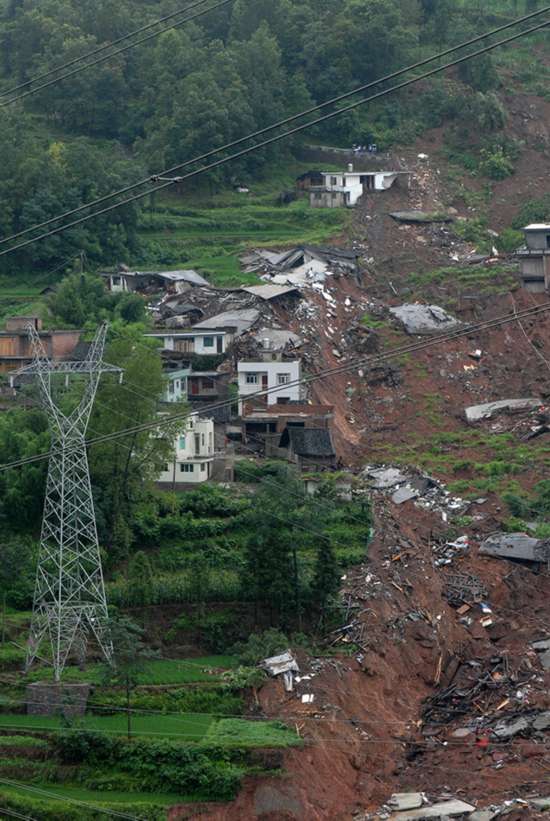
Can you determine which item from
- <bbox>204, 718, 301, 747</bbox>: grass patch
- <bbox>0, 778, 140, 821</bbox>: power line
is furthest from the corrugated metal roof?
<bbox>0, 778, 140, 821</bbox>: power line

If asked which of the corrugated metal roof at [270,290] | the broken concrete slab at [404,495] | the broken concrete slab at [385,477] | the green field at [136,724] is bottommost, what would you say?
the green field at [136,724]

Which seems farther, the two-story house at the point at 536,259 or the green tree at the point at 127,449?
the two-story house at the point at 536,259

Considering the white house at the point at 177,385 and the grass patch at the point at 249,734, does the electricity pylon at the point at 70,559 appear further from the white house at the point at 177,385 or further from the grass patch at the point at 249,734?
the white house at the point at 177,385

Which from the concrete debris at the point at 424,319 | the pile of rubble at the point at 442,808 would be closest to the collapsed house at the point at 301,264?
the concrete debris at the point at 424,319

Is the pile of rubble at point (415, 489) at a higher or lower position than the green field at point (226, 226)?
lower

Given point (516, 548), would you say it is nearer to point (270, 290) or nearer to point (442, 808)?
point (442, 808)

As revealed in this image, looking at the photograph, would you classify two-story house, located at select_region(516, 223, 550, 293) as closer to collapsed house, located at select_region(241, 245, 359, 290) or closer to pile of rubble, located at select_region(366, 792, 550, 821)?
collapsed house, located at select_region(241, 245, 359, 290)
